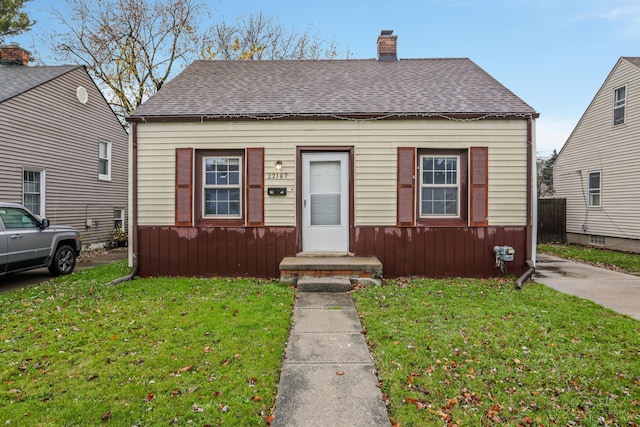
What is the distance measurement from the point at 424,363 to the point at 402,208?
3962mm

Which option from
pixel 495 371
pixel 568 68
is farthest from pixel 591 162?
pixel 495 371

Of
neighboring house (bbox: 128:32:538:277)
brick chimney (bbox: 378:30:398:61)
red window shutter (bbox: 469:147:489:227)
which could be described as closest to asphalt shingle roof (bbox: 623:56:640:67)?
neighboring house (bbox: 128:32:538:277)

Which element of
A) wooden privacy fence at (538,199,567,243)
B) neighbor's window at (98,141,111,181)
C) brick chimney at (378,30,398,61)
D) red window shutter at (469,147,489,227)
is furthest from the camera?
wooden privacy fence at (538,199,567,243)

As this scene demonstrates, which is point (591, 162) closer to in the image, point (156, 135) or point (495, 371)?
point (495, 371)

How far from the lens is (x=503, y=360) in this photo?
3273mm

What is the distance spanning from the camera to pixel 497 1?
35.0 feet

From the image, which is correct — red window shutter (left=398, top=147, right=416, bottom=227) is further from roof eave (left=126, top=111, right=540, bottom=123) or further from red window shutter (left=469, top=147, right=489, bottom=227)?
red window shutter (left=469, top=147, right=489, bottom=227)

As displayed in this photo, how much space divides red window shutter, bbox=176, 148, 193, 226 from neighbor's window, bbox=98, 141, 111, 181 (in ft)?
26.2

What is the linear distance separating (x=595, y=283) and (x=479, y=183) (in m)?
2.92

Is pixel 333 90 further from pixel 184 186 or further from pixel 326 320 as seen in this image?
pixel 326 320

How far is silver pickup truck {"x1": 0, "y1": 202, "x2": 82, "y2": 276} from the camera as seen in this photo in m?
6.20

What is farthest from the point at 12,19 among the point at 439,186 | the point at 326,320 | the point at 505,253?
the point at 505,253

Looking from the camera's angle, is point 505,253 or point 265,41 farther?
point 265,41

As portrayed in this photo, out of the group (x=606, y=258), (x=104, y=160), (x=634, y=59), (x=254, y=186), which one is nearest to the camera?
(x=254, y=186)
